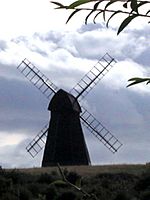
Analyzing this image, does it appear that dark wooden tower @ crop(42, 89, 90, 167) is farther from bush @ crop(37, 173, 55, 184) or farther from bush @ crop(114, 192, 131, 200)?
bush @ crop(114, 192, 131, 200)

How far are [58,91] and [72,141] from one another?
359cm

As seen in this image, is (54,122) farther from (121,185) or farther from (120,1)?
(120,1)

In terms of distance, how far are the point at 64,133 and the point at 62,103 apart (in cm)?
211

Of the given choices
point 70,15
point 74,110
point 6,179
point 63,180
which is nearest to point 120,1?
point 70,15

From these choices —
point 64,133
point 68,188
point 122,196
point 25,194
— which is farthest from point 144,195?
point 64,133

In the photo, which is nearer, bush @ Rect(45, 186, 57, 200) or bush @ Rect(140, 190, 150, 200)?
bush @ Rect(140, 190, 150, 200)

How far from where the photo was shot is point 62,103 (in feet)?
148

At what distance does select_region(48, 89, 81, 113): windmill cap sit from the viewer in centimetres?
4519

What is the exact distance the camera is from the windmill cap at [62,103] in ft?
148

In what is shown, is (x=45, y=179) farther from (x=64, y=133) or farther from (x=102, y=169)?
(x=64, y=133)

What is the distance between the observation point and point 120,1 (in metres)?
1.51

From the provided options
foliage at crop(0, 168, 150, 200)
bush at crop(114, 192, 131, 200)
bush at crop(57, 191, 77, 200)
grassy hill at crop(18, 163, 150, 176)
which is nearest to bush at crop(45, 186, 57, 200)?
foliage at crop(0, 168, 150, 200)

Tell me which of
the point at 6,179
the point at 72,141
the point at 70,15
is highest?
the point at 72,141

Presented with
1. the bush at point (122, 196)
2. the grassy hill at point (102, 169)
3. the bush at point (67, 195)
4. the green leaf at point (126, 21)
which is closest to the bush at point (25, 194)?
the bush at point (67, 195)
